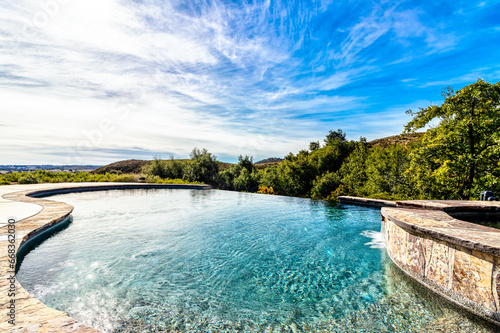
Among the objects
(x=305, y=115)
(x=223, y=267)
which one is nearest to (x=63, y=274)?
(x=223, y=267)

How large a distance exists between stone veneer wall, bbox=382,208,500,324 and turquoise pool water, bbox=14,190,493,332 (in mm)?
156

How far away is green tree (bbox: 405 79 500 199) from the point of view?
248 inches

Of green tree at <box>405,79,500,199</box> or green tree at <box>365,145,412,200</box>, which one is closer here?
green tree at <box>405,79,500,199</box>

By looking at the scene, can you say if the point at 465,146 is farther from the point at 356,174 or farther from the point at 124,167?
the point at 124,167

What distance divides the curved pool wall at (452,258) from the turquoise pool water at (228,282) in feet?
0.50

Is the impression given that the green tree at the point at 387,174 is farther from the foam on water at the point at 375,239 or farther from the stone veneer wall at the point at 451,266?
the stone veneer wall at the point at 451,266

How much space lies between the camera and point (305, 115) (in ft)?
63.4

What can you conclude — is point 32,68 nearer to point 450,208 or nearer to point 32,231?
point 32,231

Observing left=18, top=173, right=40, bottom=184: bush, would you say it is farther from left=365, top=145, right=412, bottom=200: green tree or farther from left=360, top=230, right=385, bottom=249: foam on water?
left=365, top=145, right=412, bottom=200: green tree

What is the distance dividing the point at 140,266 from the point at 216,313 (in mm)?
1868

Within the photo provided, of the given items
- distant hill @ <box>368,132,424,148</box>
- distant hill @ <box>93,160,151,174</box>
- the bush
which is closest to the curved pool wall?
distant hill @ <box>368,132,424,148</box>

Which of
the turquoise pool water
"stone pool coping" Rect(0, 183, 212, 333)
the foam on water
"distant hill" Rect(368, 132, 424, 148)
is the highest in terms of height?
"distant hill" Rect(368, 132, 424, 148)

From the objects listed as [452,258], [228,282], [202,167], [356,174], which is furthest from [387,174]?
[202,167]

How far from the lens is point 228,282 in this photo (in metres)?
3.33
